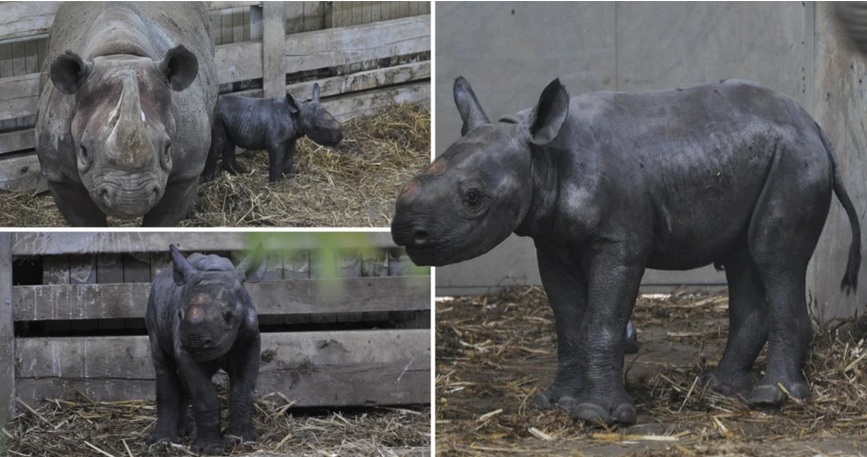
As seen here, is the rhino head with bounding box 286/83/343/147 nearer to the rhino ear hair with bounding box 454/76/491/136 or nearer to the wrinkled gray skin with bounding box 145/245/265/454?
Result: the wrinkled gray skin with bounding box 145/245/265/454

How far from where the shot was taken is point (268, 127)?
27.0 ft

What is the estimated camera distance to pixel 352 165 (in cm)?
860

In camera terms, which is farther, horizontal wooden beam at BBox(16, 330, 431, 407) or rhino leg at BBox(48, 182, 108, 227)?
horizontal wooden beam at BBox(16, 330, 431, 407)

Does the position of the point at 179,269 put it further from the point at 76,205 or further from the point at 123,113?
the point at 123,113

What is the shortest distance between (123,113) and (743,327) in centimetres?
321

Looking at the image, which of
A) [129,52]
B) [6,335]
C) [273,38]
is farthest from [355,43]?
[6,335]

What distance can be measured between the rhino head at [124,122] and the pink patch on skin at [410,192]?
990 mm

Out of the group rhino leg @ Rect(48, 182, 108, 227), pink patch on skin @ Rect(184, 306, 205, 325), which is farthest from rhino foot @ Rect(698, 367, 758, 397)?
rhino leg @ Rect(48, 182, 108, 227)

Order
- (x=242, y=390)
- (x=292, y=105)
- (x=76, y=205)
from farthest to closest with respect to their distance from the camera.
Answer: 1. (x=292, y=105)
2. (x=76, y=205)
3. (x=242, y=390)

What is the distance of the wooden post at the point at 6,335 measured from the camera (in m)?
6.53

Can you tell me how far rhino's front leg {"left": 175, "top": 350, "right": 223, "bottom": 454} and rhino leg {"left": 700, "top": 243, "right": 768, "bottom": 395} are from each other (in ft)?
7.93

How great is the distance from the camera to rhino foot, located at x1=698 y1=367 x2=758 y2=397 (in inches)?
256

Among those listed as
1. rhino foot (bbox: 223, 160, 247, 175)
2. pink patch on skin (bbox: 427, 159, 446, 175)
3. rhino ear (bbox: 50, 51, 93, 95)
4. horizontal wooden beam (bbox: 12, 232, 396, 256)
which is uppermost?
rhino ear (bbox: 50, 51, 93, 95)

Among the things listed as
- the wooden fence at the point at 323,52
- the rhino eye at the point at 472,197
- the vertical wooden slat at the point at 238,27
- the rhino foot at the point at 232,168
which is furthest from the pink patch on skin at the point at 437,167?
the vertical wooden slat at the point at 238,27
